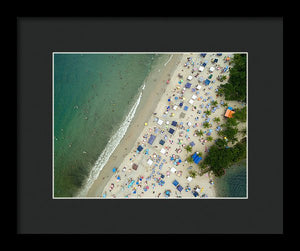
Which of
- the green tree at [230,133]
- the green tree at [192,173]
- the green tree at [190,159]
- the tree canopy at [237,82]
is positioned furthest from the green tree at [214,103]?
Result: the green tree at [192,173]

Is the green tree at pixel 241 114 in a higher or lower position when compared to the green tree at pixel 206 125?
higher

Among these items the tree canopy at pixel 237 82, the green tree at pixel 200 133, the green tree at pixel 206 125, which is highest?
the tree canopy at pixel 237 82

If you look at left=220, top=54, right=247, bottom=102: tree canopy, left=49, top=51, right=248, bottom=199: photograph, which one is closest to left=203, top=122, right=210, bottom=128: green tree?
left=49, top=51, right=248, bottom=199: photograph

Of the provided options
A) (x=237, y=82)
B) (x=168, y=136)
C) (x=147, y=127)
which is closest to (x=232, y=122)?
(x=237, y=82)

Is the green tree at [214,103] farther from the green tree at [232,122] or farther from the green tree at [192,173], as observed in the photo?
the green tree at [192,173]

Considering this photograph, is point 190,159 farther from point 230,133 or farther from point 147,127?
point 147,127

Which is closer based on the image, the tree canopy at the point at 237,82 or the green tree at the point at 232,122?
the tree canopy at the point at 237,82
